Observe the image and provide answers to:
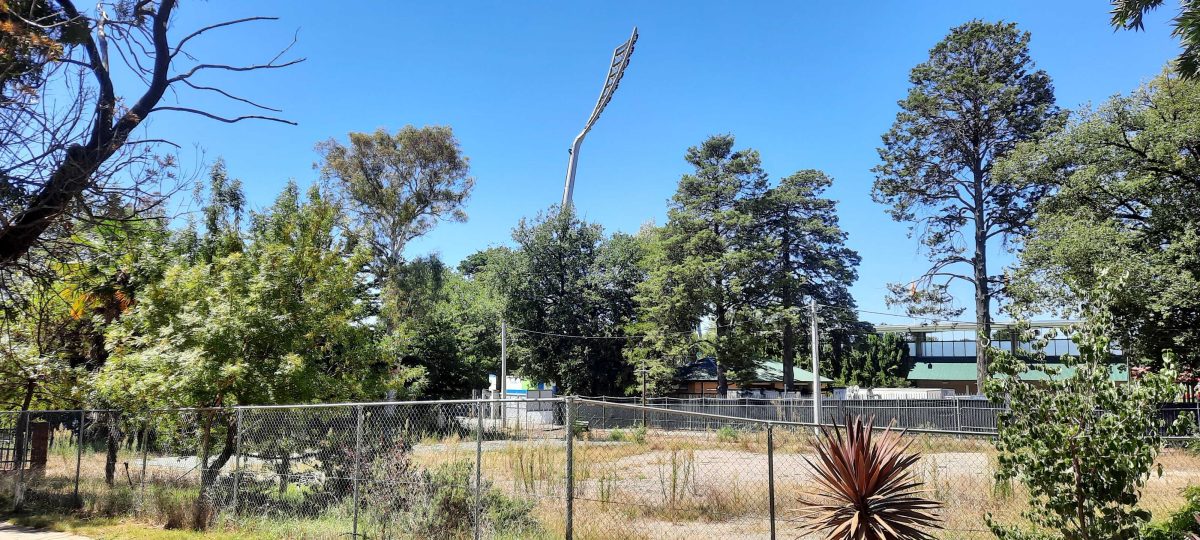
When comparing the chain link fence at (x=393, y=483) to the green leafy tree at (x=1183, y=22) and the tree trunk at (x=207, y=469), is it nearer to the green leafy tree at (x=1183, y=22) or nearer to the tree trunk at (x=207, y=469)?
the tree trunk at (x=207, y=469)

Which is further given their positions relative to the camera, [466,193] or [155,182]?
[466,193]

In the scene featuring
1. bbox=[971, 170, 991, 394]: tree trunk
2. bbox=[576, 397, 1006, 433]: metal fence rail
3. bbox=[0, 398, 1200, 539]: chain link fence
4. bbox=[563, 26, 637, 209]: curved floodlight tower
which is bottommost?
bbox=[576, 397, 1006, 433]: metal fence rail

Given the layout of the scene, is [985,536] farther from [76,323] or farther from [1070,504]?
[76,323]

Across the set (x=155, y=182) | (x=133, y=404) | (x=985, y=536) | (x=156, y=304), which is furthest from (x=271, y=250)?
(x=985, y=536)

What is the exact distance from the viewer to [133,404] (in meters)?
13.4

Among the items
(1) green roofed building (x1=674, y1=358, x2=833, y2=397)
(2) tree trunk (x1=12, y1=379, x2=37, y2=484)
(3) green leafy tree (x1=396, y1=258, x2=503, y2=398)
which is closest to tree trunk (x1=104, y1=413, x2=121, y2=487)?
(2) tree trunk (x1=12, y1=379, x2=37, y2=484)

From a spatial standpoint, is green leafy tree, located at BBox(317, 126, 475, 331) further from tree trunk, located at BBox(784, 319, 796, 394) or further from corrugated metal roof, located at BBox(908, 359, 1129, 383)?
corrugated metal roof, located at BBox(908, 359, 1129, 383)

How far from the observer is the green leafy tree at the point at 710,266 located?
39.9m

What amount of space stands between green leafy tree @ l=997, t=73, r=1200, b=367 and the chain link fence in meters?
9.61

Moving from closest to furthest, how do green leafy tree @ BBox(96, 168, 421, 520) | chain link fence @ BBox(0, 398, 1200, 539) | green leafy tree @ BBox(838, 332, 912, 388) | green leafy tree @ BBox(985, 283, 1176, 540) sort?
green leafy tree @ BBox(985, 283, 1176, 540) < chain link fence @ BBox(0, 398, 1200, 539) < green leafy tree @ BBox(96, 168, 421, 520) < green leafy tree @ BBox(838, 332, 912, 388)

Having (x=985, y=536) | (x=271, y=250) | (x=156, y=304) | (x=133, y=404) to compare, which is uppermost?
(x=271, y=250)

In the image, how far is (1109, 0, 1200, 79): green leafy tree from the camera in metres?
9.87

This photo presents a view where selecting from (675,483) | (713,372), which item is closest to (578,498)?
(675,483)

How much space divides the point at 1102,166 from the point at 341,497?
90.4ft
